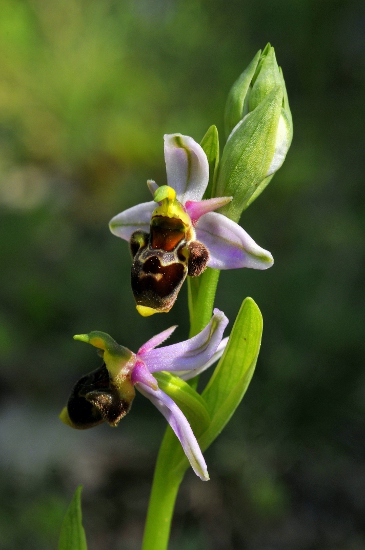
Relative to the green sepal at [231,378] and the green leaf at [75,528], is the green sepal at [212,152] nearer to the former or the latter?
the green sepal at [231,378]

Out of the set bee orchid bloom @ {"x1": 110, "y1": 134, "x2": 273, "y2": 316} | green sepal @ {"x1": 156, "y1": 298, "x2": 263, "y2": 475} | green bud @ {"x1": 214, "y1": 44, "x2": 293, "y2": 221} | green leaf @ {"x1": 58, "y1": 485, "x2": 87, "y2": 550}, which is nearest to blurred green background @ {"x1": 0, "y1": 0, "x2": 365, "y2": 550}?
green leaf @ {"x1": 58, "y1": 485, "x2": 87, "y2": 550}

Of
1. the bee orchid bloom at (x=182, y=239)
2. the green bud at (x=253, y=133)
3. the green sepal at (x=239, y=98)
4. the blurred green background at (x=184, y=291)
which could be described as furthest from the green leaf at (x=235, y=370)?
the blurred green background at (x=184, y=291)

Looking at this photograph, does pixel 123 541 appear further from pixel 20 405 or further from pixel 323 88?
pixel 323 88

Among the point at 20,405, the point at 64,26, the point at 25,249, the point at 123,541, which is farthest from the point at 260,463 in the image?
the point at 64,26

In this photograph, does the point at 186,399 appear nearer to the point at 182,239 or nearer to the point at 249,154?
the point at 182,239

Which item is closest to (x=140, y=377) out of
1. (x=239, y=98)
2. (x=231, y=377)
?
(x=231, y=377)

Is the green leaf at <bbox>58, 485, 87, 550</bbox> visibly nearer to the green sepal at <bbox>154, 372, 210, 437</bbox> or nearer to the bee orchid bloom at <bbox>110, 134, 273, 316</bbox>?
the green sepal at <bbox>154, 372, 210, 437</bbox>
